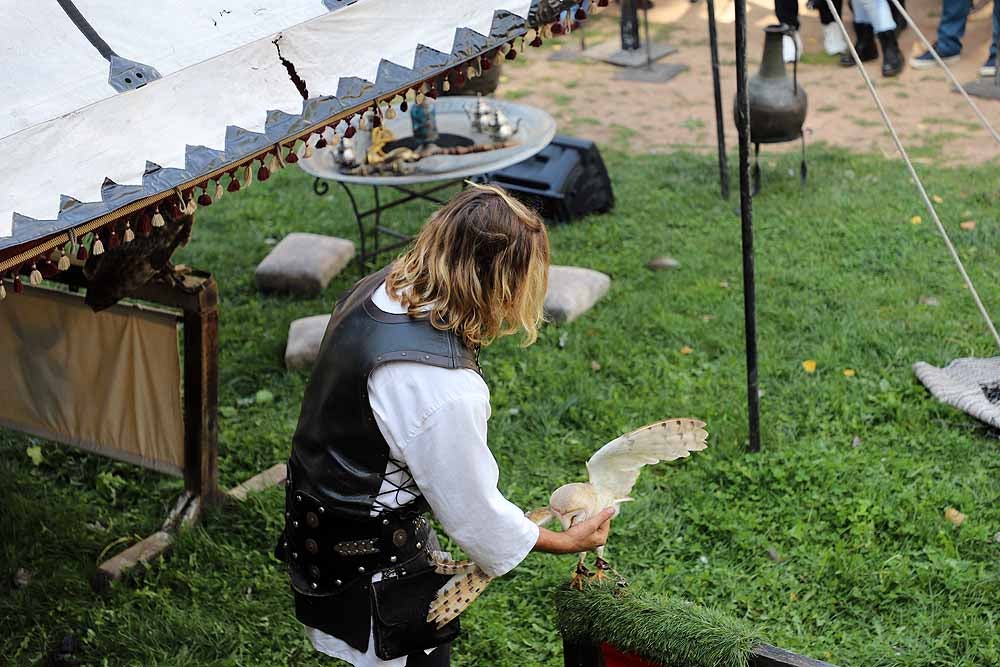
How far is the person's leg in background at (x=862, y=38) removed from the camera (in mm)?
9244

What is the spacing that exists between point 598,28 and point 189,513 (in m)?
8.66

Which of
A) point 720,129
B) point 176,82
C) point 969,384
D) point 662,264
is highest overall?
point 176,82

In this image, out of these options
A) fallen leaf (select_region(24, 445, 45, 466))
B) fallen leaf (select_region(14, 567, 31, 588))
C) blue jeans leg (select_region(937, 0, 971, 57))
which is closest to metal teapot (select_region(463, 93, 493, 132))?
fallen leaf (select_region(24, 445, 45, 466))

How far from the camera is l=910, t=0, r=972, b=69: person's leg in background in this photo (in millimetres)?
8984

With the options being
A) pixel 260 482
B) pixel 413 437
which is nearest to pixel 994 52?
pixel 260 482

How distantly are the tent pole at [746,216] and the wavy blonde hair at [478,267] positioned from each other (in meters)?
1.69

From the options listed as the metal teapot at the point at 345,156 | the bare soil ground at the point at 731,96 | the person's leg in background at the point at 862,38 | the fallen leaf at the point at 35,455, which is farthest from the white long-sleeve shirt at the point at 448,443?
the person's leg in background at the point at 862,38

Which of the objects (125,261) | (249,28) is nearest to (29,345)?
(125,261)

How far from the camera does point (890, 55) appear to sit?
29.5 feet

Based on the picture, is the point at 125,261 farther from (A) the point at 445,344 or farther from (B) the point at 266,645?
(A) the point at 445,344

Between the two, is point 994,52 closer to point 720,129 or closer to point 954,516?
point 720,129

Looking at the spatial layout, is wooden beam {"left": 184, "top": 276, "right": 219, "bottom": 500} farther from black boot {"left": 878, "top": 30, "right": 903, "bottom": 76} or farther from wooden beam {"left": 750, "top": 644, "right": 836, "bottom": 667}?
black boot {"left": 878, "top": 30, "right": 903, "bottom": 76}

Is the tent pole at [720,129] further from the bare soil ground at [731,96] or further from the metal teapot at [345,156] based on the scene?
the metal teapot at [345,156]

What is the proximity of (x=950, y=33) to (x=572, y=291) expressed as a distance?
5805 mm
